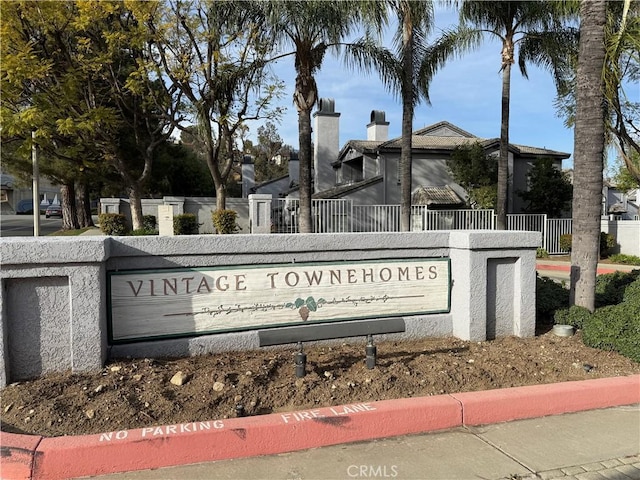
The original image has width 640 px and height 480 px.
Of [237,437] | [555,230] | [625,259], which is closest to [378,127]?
[555,230]

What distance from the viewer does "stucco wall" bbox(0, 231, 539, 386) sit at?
4004mm

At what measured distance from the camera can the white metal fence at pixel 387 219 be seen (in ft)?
60.9

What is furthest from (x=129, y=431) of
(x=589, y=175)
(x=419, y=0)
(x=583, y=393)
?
(x=419, y=0)

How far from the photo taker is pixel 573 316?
5.87m

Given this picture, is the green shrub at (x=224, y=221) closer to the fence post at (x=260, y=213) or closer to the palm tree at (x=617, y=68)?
the fence post at (x=260, y=213)

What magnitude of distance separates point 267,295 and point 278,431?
5.52 feet

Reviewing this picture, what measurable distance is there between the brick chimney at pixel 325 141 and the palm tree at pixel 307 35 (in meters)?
14.4

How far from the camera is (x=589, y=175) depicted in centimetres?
608

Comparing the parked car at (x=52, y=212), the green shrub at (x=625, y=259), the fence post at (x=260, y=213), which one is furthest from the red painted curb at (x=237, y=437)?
the parked car at (x=52, y=212)

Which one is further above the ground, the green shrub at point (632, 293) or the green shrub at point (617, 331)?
the green shrub at point (632, 293)

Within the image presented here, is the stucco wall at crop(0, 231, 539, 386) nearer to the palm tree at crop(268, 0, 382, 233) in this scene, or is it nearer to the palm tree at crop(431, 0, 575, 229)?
the palm tree at crop(268, 0, 382, 233)

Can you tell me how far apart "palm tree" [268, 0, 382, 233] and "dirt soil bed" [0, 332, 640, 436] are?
8606 millimetres

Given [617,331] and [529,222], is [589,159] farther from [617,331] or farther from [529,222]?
[529,222]

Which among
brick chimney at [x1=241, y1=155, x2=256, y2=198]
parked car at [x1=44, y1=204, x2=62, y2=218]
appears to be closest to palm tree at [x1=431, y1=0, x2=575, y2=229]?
brick chimney at [x1=241, y1=155, x2=256, y2=198]
